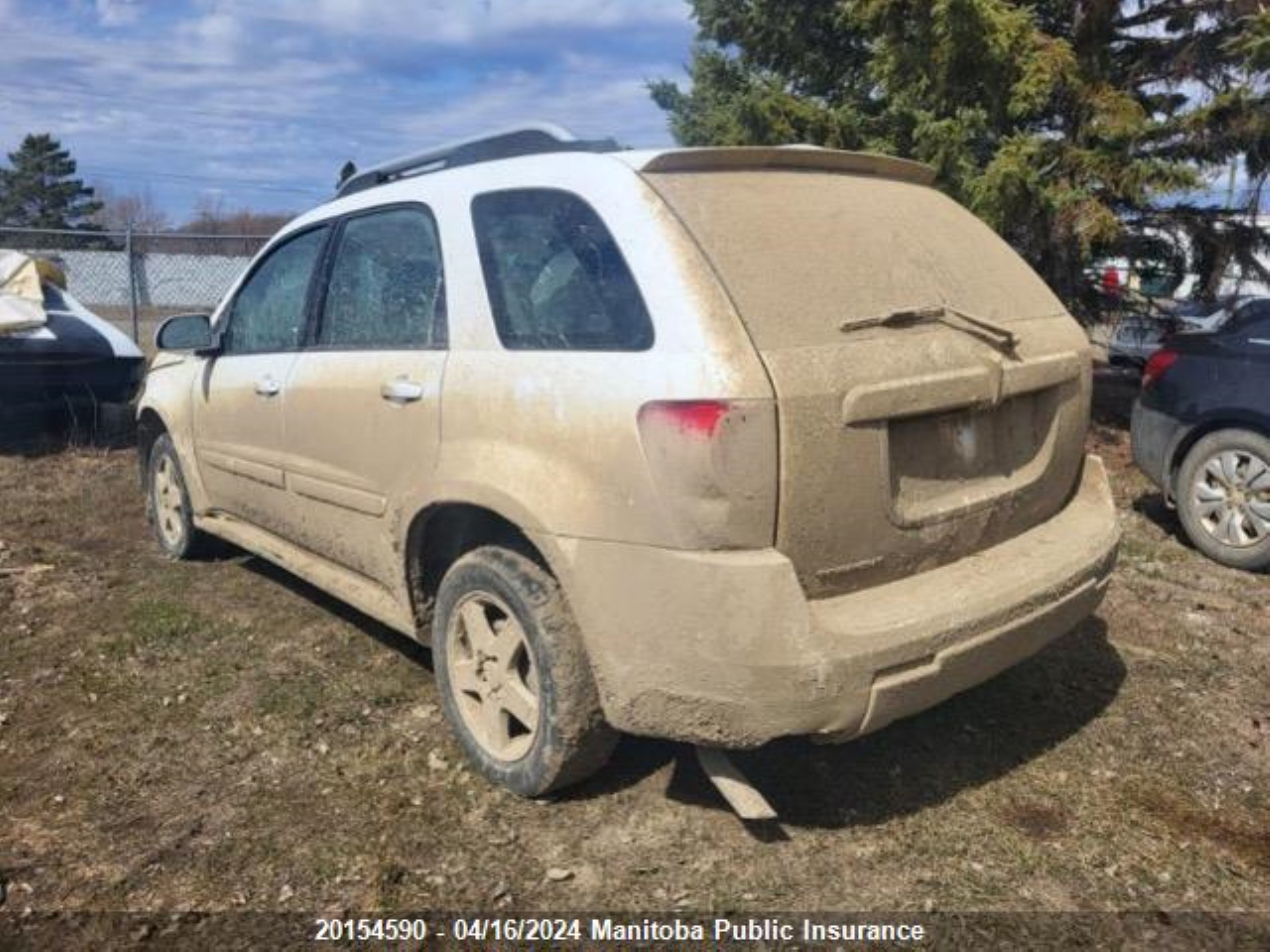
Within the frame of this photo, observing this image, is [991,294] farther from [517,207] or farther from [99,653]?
[99,653]

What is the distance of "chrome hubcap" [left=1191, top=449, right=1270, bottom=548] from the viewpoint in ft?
17.2

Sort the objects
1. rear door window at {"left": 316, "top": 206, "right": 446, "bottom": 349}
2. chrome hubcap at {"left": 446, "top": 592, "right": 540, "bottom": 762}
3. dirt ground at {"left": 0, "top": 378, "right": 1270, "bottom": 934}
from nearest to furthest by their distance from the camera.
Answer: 1. dirt ground at {"left": 0, "top": 378, "right": 1270, "bottom": 934}
2. chrome hubcap at {"left": 446, "top": 592, "right": 540, "bottom": 762}
3. rear door window at {"left": 316, "top": 206, "right": 446, "bottom": 349}

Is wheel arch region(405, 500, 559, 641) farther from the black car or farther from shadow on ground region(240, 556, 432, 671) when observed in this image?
the black car

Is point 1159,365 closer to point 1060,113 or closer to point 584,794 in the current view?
point 1060,113

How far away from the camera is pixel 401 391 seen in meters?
3.30

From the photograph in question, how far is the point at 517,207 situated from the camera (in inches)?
122

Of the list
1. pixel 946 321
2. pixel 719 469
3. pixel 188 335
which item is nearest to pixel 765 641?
pixel 719 469

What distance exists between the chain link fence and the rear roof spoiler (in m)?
13.0

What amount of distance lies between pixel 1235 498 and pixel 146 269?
77.3 ft

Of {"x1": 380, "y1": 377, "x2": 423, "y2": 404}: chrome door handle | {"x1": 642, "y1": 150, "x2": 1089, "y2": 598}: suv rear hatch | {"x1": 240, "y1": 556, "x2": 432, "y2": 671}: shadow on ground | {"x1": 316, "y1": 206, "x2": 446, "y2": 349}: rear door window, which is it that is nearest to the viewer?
{"x1": 642, "y1": 150, "x2": 1089, "y2": 598}: suv rear hatch

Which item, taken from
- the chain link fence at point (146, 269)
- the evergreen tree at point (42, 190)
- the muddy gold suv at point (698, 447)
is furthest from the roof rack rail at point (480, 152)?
the evergreen tree at point (42, 190)

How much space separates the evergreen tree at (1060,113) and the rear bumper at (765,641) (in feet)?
17.8

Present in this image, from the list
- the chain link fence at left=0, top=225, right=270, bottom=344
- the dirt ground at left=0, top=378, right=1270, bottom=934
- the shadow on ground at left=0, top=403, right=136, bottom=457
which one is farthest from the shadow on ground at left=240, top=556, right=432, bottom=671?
the chain link fence at left=0, top=225, right=270, bottom=344

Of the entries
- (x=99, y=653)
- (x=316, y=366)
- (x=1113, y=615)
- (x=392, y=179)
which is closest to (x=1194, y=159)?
(x=1113, y=615)
